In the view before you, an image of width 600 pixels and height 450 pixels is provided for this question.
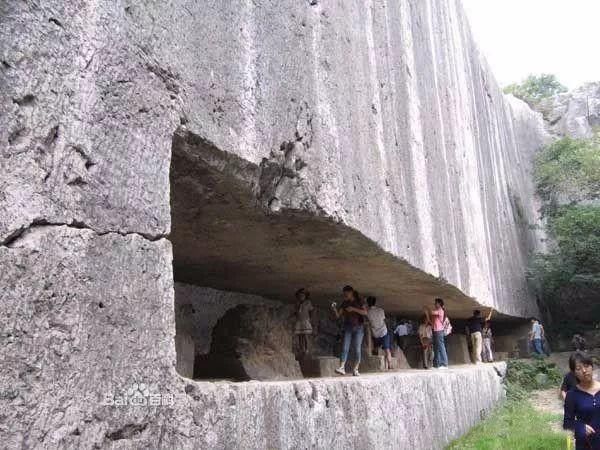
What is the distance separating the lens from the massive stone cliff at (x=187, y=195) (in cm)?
194

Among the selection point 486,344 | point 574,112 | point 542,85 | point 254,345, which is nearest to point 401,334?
point 486,344

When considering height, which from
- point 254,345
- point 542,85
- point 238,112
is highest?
point 542,85

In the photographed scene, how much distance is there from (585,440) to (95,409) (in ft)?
9.10

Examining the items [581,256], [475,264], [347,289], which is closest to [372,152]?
[347,289]

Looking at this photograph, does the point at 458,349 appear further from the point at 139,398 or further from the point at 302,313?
the point at 139,398

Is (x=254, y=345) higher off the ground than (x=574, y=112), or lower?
lower

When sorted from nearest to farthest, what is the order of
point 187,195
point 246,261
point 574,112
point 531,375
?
point 187,195, point 246,261, point 531,375, point 574,112

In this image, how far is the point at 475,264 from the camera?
9.14m

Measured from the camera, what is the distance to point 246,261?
5188mm

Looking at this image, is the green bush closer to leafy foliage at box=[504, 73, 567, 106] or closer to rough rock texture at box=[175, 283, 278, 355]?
rough rock texture at box=[175, 283, 278, 355]

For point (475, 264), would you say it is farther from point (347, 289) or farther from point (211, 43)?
point (211, 43)

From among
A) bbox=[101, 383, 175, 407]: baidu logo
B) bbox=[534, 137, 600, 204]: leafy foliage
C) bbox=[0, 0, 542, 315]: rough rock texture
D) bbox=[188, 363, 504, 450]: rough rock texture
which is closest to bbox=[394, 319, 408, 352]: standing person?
bbox=[0, 0, 542, 315]: rough rock texture

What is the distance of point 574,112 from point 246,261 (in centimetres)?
1987

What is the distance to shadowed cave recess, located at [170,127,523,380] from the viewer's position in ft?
10.8
